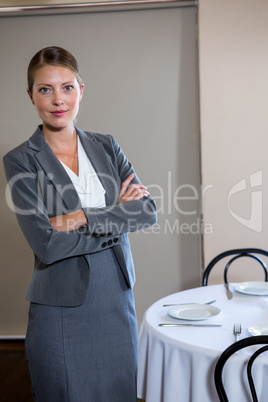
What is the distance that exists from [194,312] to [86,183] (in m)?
0.67

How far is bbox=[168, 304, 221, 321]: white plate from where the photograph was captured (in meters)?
1.69

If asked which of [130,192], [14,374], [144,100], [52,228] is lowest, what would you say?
[14,374]

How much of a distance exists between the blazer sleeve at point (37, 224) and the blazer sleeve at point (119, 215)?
0.19 ft

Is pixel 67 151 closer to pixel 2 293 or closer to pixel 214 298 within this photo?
pixel 214 298

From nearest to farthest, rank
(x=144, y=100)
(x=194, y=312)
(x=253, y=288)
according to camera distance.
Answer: (x=194, y=312) < (x=253, y=288) < (x=144, y=100)

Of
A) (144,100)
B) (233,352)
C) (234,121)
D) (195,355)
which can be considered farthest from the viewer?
(144,100)

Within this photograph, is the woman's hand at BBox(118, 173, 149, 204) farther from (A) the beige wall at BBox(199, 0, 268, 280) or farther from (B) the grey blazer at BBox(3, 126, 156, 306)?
(A) the beige wall at BBox(199, 0, 268, 280)

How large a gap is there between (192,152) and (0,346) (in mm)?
2164

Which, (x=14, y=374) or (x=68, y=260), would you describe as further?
(x=14, y=374)

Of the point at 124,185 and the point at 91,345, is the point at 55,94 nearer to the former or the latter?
the point at 124,185

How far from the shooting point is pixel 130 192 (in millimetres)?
1767

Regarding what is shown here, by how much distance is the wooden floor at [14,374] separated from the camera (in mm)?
2681

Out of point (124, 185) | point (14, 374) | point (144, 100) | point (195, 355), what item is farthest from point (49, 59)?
point (14, 374)

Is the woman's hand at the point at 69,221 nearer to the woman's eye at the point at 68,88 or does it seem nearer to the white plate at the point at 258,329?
the woman's eye at the point at 68,88
